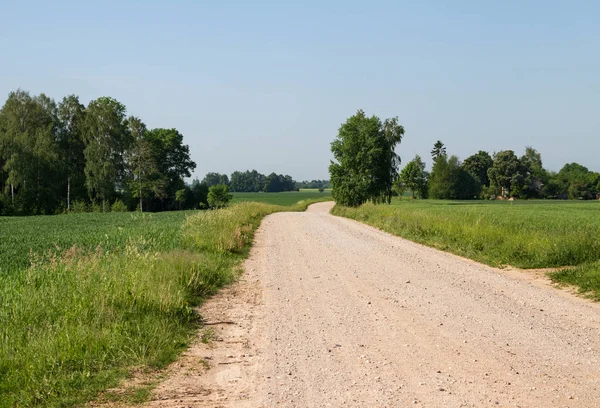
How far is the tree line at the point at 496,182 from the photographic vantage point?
11012cm

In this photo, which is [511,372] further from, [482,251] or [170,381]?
[482,251]

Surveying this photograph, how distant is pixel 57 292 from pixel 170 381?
335 centimetres

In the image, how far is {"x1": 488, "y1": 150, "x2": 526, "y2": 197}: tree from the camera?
110375 mm

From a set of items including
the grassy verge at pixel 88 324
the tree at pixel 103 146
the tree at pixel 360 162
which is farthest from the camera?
the tree at pixel 103 146

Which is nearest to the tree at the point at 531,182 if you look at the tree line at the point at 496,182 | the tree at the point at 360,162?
the tree line at the point at 496,182

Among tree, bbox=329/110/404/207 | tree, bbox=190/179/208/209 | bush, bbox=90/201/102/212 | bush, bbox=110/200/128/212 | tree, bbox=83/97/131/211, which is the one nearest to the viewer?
tree, bbox=329/110/404/207

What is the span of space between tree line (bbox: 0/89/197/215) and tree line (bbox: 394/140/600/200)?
2220 inches

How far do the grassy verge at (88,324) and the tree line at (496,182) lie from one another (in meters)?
101

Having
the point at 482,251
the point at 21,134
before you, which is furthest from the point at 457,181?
the point at 482,251

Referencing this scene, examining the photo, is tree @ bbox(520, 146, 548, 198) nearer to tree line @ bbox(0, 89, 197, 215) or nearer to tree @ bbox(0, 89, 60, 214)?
tree line @ bbox(0, 89, 197, 215)

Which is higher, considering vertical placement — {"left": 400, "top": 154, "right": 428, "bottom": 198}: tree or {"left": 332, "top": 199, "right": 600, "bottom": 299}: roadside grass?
{"left": 400, "top": 154, "right": 428, "bottom": 198}: tree

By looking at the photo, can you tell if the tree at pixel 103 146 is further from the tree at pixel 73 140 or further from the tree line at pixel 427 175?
the tree line at pixel 427 175

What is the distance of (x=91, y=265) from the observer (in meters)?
9.45

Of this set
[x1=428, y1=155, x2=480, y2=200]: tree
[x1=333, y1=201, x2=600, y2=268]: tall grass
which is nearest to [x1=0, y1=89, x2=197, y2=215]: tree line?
[x1=333, y1=201, x2=600, y2=268]: tall grass
